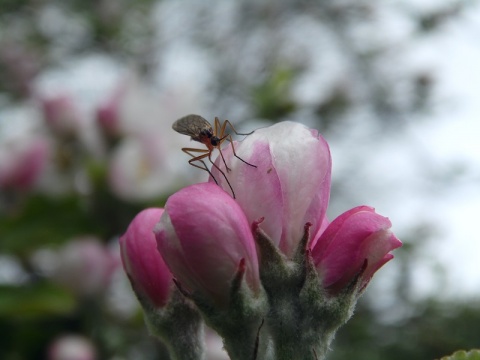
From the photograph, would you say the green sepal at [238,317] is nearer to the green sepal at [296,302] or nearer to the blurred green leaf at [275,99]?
the green sepal at [296,302]

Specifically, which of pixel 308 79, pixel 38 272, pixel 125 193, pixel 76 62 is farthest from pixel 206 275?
pixel 76 62

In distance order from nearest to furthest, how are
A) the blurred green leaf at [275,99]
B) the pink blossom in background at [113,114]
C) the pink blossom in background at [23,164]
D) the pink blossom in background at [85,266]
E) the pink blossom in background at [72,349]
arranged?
the pink blossom in background at [72,349] < the pink blossom in background at [85,266] < the pink blossom in background at [23,164] < the pink blossom in background at [113,114] < the blurred green leaf at [275,99]

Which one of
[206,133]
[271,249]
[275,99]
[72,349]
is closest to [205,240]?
[271,249]

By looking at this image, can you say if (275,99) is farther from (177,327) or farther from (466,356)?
(466,356)

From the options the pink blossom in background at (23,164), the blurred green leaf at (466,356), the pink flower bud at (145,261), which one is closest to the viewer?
the blurred green leaf at (466,356)

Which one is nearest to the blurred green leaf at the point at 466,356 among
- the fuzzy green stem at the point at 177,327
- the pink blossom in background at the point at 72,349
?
the fuzzy green stem at the point at 177,327

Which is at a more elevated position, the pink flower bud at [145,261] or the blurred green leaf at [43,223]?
the blurred green leaf at [43,223]

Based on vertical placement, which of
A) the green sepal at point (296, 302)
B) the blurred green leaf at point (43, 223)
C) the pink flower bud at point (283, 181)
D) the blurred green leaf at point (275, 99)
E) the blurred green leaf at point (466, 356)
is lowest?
the blurred green leaf at point (466, 356)
